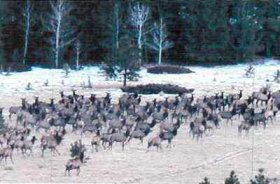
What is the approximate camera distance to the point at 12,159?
483 inches

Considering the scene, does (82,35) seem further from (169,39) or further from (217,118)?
(217,118)

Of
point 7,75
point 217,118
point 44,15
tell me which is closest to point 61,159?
point 217,118

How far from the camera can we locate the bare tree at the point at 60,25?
32031 millimetres

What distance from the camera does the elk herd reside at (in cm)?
1321

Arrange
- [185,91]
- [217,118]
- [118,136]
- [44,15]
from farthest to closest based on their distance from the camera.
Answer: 1. [44,15]
2. [185,91]
3. [217,118]
4. [118,136]

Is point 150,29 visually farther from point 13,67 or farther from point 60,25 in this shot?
point 13,67

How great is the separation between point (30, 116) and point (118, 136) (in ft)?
9.63

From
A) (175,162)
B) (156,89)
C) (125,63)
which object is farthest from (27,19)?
(175,162)

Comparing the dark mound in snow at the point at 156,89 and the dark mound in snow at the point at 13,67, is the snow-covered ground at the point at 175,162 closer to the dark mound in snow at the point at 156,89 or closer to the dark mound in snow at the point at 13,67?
the dark mound in snow at the point at 156,89

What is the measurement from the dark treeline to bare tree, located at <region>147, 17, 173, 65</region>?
1.6 inches

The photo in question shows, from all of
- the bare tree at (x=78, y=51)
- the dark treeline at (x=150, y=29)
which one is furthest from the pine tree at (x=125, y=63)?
the dark treeline at (x=150, y=29)

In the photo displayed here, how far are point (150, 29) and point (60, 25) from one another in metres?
3.73

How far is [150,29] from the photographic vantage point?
33.4m

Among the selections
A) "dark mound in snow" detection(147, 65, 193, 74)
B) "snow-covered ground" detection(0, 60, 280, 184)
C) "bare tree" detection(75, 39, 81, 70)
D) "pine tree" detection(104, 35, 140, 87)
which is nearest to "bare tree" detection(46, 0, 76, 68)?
"bare tree" detection(75, 39, 81, 70)
